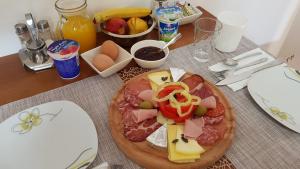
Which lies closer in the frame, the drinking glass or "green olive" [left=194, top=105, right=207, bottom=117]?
"green olive" [left=194, top=105, right=207, bottom=117]

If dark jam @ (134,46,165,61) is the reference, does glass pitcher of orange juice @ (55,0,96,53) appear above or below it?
above

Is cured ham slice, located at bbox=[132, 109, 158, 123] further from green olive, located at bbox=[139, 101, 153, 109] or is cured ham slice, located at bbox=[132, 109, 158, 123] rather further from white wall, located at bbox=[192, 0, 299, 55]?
white wall, located at bbox=[192, 0, 299, 55]

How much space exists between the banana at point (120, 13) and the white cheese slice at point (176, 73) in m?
0.27

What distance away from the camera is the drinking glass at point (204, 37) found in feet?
2.97

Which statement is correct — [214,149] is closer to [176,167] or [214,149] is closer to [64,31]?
[176,167]

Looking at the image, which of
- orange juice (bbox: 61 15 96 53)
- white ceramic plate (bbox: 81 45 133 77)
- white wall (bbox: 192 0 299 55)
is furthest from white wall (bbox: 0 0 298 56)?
white ceramic plate (bbox: 81 45 133 77)

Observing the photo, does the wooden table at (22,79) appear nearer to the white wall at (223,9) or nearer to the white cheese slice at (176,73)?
the white wall at (223,9)

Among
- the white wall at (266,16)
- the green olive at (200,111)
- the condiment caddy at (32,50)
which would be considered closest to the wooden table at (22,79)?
the condiment caddy at (32,50)

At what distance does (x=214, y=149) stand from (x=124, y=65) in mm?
380

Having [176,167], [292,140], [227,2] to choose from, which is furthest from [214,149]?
[227,2]

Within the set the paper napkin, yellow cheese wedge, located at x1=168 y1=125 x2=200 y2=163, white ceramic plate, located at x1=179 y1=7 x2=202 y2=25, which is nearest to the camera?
yellow cheese wedge, located at x1=168 y1=125 x2=200 y2=163

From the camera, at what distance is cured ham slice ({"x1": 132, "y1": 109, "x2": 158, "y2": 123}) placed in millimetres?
646

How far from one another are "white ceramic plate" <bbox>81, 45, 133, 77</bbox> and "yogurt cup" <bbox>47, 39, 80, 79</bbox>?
0.05 metres

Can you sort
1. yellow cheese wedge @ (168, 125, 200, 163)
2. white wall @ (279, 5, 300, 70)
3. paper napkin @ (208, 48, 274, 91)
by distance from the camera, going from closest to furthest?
yellow cheese wedge @ (168, 125, 200, 163), paper napkin @ (208, 48, 274, 91), white wall @ (279, 5, 300, 70)
